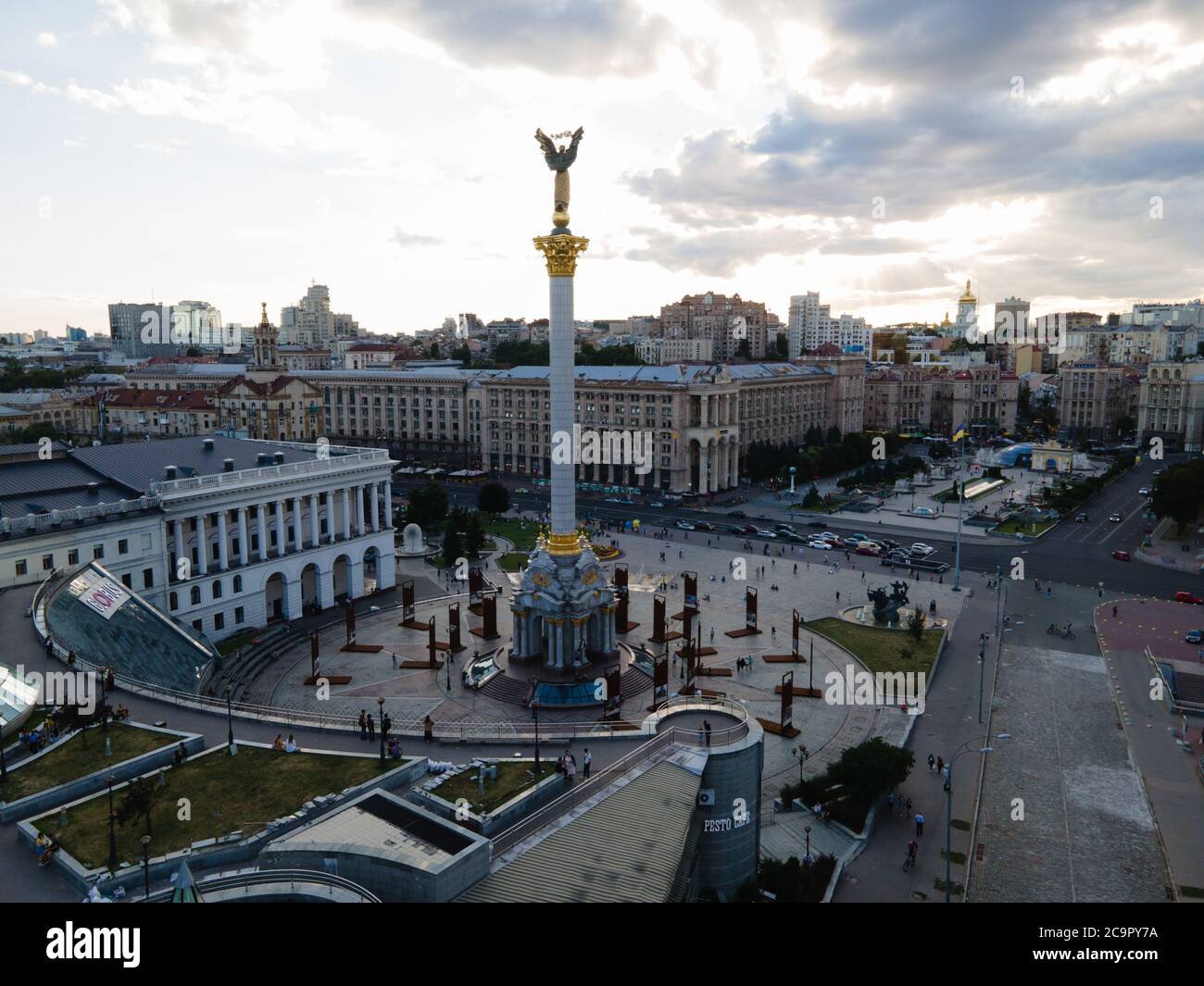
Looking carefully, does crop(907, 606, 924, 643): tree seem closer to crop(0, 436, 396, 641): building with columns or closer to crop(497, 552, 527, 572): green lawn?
crop(497, 552, 527, 572): green lawn

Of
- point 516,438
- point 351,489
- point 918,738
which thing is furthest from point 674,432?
point 918,738

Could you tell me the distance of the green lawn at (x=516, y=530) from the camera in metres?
86.0

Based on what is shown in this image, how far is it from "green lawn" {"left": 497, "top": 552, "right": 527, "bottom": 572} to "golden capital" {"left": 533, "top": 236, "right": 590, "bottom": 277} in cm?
3154

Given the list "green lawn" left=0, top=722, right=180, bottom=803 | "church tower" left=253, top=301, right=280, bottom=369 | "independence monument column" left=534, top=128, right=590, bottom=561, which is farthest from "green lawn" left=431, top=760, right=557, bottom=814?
"church tower" left=253, top=301, right=280, bottom=369

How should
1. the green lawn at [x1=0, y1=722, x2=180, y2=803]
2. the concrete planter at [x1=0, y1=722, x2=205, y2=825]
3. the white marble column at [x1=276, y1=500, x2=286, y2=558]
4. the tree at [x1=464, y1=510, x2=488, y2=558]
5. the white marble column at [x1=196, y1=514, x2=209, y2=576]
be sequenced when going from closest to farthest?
the concrete planter at [x1=0, y1=722, x2=205, y2=825]
the green lawn at [x1=0, y1=722, x2=180, y2=803]
the white marble column at [x1=196, y1=514, x2=209, y2=576]
the white marble column at [x1=276, y1=500, x2=286, y2=558]
the tree at [x1=464, y1=510, x2=488, y2=558]

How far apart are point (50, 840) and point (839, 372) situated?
14437 cm

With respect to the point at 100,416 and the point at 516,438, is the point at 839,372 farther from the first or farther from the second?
the point at 100,416

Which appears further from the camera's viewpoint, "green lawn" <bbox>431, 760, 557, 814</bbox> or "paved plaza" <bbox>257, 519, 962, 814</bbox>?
"paved plaza" <bbox>257, 519, 962, 814</bbox>

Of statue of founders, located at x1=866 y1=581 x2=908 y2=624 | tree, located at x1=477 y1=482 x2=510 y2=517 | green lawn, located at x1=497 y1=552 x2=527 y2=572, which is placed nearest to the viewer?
statue of founders, located at x1=866 y1=581 x2=908 y2=624

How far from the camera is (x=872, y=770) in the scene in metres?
36.2

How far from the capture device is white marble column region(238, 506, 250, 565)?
59438 millimetres

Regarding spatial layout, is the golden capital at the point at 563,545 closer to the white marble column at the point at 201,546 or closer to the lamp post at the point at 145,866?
the white marble column at the point at 201,546
